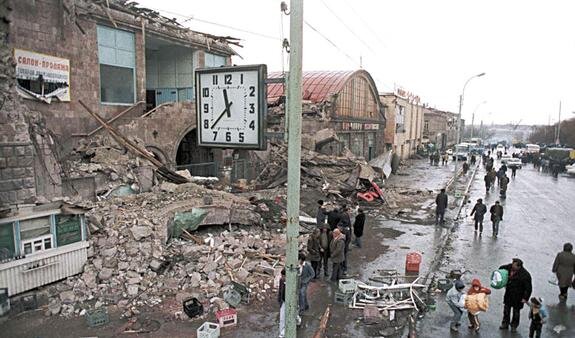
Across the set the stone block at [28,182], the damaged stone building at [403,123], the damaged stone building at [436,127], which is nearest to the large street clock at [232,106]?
the stone block at [28,182]

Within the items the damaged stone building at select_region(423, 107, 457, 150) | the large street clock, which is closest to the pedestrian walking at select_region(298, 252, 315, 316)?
the large street clock

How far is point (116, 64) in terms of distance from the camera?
1805cm

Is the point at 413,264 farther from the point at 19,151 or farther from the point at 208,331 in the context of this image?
the point at 19,151

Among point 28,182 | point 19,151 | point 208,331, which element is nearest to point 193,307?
point 208,331

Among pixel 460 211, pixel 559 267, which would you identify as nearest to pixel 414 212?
pixel 460 211

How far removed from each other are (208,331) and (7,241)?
4.75 m

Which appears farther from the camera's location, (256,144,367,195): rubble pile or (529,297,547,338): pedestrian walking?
(256,144,367,195): rubble pile

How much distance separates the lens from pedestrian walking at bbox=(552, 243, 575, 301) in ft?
30.9

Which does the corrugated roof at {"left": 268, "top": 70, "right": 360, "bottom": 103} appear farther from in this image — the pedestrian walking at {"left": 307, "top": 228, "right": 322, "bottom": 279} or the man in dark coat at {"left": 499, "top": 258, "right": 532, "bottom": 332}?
the man in dark coat at {"left": 499, "top": 258, "right": 532, "bottom": 332}

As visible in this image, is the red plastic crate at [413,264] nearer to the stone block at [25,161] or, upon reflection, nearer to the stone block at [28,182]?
the stone block at [28,182]

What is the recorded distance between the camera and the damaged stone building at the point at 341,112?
96.5 feet

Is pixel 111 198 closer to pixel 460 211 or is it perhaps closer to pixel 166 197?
pixel 166 197

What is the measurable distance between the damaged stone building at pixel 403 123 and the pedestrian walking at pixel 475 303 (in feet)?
129

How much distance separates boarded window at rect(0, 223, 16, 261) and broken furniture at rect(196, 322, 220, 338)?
14.4ft
